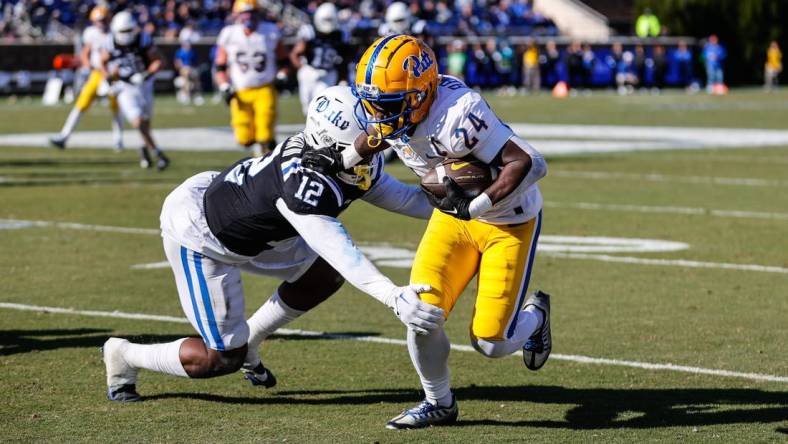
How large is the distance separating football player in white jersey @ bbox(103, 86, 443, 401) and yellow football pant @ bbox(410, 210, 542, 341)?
26 cm

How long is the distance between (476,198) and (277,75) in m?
9.97

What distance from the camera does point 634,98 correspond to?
121ft

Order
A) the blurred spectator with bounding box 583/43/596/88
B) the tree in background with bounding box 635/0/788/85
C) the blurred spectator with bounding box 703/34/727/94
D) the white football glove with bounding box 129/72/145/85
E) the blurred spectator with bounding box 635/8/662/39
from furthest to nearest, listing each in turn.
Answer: the blurred spectator with bounding box 635/8/662/39
the tree in background with bounding box 635/0/788/85
the blurred spectator with bounding box 583/43/596/88
the blurred spectator with bounding box 703/34/727/94
the white football glove with bounding box 129/72/145/85

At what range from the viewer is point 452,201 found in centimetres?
510

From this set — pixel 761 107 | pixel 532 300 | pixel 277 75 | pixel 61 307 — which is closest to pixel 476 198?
pixel 532 300

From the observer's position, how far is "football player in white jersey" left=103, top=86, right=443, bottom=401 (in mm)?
5023

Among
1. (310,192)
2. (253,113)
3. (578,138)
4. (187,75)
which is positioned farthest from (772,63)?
(310,192)

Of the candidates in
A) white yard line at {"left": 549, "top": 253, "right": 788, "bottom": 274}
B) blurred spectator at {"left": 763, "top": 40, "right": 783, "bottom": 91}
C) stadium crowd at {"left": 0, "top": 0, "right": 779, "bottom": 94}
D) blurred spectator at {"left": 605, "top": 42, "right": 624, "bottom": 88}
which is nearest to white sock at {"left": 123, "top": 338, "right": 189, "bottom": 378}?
white yard line at {"left": 549, "top": 253, "right": 788, "bottom": 274}

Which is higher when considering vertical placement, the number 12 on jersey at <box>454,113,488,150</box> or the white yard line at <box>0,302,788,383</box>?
the number 12 on jersey at <box>454,113,488,150</box>

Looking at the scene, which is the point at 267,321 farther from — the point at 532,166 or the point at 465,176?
Answer: the point at 532,166

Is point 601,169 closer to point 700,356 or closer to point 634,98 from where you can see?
point 700,356

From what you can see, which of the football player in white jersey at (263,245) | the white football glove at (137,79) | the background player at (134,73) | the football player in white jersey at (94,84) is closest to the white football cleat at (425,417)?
the football player in white jersey at (263,245)

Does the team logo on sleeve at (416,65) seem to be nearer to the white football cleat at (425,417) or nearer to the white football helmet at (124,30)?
the white football cleat at (425,417)

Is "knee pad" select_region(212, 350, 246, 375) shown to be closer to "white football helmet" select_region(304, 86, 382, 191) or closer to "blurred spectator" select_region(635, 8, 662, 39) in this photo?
"white football helmet" select_region(304, 86, 382, 191)
